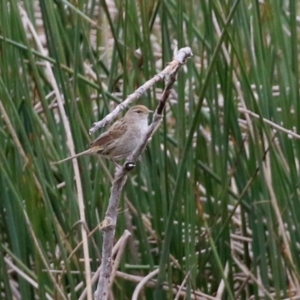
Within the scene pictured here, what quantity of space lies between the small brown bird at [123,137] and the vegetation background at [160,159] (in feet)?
0.21

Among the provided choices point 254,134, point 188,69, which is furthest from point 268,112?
point 188,69

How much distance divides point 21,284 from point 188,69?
0.74 metres

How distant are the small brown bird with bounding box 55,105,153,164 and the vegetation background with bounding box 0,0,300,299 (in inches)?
2.5

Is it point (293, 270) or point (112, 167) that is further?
point (112, 167)

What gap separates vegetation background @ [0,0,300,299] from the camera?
1766mm

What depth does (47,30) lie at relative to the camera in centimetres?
186

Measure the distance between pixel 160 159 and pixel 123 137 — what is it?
135 millimetres

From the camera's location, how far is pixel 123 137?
5.83ft

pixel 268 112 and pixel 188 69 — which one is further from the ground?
pixel 188 69

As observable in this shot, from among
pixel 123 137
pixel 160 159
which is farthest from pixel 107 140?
pixel 160 159

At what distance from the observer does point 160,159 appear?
6.09 ft

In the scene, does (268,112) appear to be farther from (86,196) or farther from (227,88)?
(86,196)

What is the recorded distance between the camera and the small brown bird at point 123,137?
1765 millimetres

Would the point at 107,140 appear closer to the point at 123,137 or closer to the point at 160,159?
the point at 123,137
